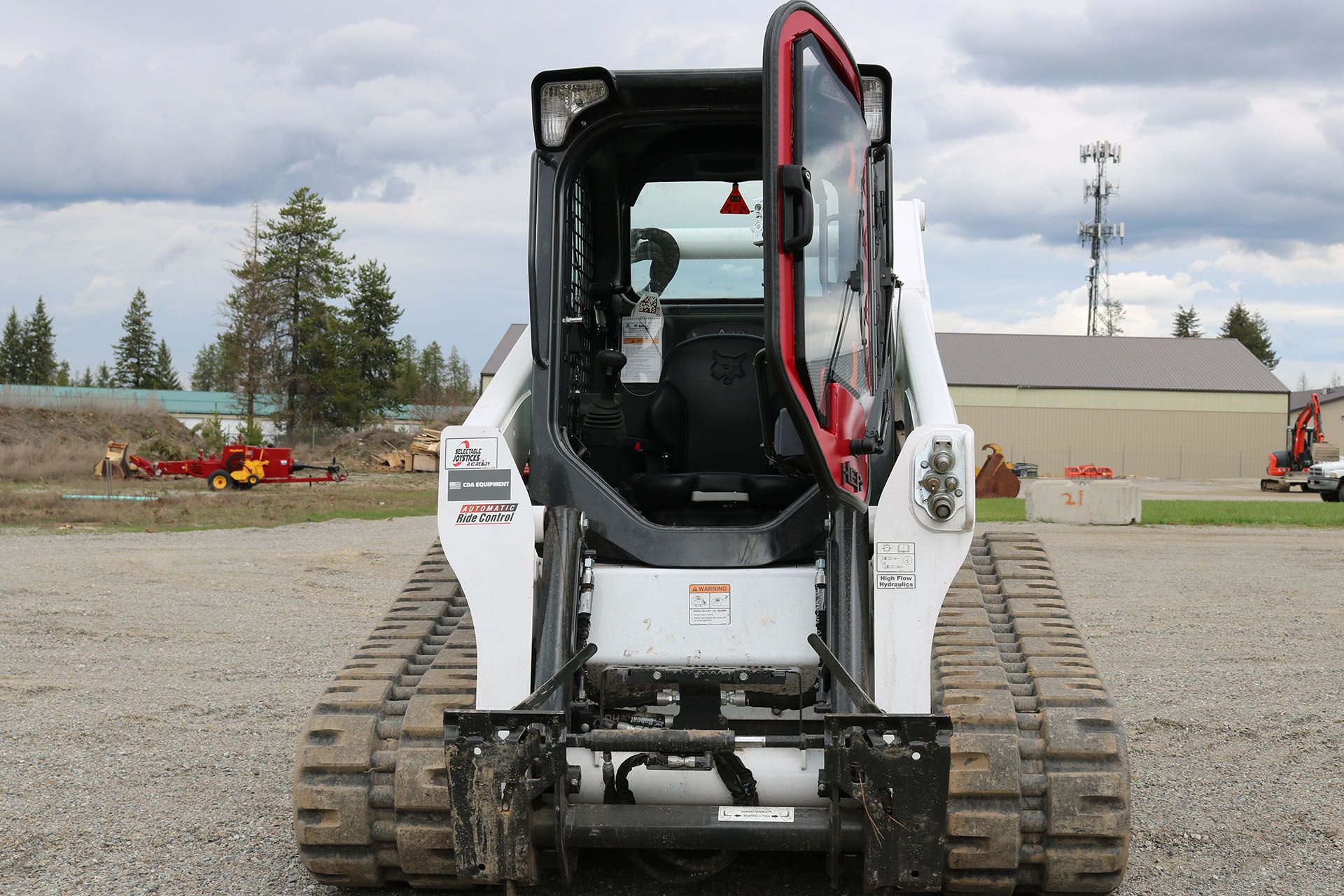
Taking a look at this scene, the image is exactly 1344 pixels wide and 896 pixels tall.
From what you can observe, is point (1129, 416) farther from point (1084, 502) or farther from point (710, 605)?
point (710, 605)

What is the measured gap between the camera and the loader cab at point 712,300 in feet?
11.0

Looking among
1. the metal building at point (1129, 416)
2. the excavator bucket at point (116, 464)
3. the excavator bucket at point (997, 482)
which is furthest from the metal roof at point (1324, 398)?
the excavator bucket at point (116, 464)

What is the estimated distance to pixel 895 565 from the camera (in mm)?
3592

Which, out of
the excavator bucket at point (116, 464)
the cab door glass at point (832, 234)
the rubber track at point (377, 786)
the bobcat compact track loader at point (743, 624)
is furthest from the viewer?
the excavator bucket at point (116, 464)

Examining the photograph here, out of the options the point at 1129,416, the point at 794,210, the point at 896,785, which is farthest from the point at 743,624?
the point at 1129,416

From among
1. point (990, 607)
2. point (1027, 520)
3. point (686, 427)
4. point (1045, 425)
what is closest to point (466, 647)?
point (686, 427)

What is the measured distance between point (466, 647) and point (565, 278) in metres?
1.31

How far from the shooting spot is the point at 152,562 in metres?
13.4

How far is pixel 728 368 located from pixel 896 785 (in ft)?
8.06

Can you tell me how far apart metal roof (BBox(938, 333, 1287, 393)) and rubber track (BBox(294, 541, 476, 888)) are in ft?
177

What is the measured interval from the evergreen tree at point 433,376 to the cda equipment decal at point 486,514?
5895cm

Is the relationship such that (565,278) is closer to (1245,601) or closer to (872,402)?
(872,402)

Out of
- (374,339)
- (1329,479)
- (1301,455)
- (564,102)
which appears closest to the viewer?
(564,102)

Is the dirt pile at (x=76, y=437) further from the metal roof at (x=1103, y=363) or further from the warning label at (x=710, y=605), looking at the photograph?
the metal roof at (x=1103, y=363)
